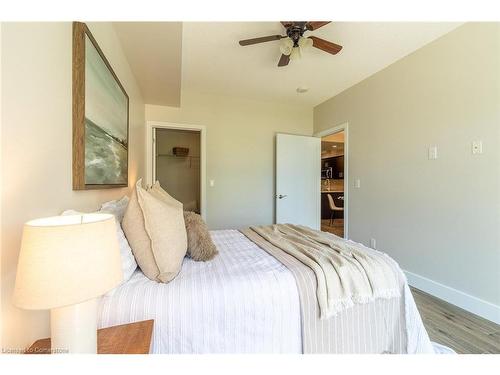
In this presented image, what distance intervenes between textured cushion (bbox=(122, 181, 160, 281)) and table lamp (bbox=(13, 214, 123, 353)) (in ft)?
1.61

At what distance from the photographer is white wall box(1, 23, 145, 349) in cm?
69

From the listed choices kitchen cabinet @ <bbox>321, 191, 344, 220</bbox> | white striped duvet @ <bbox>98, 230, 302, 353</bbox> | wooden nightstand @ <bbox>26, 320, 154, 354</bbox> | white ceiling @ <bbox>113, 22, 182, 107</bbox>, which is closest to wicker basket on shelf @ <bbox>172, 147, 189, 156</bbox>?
white ceiling @ <bbox>113, 22, 182, 107</bbox>

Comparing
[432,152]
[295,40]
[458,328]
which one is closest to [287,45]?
[295,40]

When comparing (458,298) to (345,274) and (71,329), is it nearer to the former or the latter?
(345,274)

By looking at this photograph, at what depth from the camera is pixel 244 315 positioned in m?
1.03

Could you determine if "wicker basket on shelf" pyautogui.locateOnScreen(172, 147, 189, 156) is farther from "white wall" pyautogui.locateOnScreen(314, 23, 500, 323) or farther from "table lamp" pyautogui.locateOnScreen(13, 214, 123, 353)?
"table lamp" pyautogui.locateOnScreen(13, 214, 123, 353)

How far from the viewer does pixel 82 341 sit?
0.63 m

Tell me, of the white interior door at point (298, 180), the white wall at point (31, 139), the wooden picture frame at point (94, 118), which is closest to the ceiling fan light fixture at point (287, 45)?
the wooden picture frame at point (94, 118)

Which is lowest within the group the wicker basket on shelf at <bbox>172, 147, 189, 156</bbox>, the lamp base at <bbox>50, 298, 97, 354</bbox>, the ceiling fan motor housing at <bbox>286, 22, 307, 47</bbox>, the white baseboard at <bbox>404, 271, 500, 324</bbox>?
the white baseboard at <bbox>404, 271, 500, 324</bbox>

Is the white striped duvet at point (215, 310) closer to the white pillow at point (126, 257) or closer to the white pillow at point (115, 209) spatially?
the white pillow at point (126, 257)

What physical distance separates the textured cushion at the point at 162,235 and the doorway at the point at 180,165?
3.67m

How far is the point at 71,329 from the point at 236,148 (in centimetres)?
324

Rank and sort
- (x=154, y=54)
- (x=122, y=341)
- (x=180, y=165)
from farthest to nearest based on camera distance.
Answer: (x=180, y=165) → (x=154, y=54) → (x=122, y=341)

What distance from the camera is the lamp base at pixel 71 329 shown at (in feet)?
2.01
